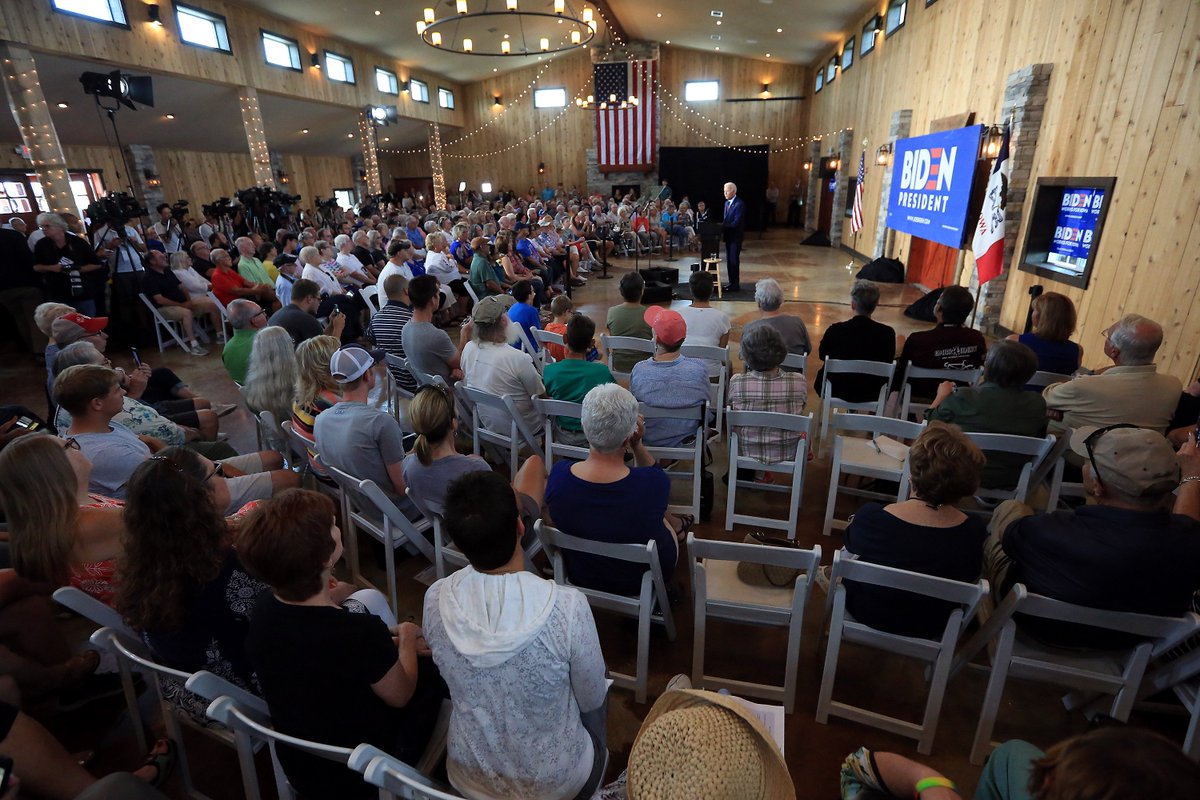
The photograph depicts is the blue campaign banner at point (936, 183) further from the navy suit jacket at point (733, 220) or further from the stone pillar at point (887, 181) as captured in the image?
the navy suit jacket at point (733, 220)

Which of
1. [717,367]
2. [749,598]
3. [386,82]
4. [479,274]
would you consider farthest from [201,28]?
[749,598]

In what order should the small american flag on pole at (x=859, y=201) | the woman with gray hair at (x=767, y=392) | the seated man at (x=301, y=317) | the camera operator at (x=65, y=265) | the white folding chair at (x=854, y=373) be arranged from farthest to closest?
the small american flag on pole at (x=859, y=201) < the camera operator at (x=65, y=265) < the seated man at (x=301, y=317) < the white folding chair at (x=854, y=373) < the woman with gray hair at (x=767, y=392)

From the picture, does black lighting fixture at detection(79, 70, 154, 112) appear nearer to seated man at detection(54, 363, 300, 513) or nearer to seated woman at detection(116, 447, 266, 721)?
seated man at detection(54, 363, 300, 513)

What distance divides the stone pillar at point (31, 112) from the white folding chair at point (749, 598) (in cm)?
769

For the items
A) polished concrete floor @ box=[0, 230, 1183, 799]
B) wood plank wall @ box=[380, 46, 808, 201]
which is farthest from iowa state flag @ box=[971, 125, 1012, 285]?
wood plank wall @ box=[380, 46, 808, 201]

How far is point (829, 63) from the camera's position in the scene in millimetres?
13602

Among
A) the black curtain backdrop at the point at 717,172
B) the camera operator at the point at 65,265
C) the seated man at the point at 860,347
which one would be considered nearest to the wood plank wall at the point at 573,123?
the black curtain backdrop at the point at 717,172

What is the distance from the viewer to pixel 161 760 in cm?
Result: 164

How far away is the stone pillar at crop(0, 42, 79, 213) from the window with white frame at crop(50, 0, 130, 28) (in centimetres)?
124

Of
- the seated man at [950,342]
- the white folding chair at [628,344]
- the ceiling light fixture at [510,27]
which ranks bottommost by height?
the white folding chair at [628,344]

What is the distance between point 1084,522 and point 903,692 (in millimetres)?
825

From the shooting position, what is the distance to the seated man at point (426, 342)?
3.53m

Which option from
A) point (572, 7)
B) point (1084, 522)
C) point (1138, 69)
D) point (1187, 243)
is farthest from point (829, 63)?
point (1084, 522)

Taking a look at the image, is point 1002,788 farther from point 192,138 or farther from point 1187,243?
point 192,138
